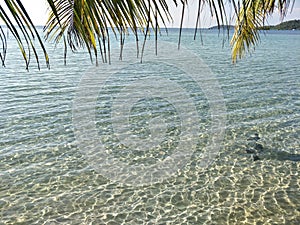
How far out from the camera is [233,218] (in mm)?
5328

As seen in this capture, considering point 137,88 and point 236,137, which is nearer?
point 236,137

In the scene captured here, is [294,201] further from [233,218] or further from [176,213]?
[176,213]

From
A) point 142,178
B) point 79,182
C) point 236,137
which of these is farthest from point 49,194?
point 236,137

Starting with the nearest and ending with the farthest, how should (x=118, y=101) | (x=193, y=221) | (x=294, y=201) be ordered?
(x=193, y=221), (x=294, y=201), (x=118, y=101)

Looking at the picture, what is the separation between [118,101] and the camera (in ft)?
40.7

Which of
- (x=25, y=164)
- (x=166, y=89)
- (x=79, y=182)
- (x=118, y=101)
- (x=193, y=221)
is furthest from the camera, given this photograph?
(x=166, y=89)

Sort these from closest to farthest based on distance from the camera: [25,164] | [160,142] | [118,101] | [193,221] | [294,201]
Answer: [193,221]
[294,201]
[25,164]
[160,142]
[118,101]

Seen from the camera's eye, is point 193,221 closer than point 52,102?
Yes

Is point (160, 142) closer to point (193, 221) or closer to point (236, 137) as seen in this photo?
point (236, 137)

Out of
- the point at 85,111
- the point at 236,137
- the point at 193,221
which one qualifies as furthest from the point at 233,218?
the point at 85,111

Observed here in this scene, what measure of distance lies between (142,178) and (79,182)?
1.39 meters

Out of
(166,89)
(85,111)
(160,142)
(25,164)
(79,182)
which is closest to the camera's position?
(79,182)

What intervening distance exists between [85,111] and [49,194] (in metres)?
5.25

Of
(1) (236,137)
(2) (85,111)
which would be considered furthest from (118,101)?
(1) (236,137)
